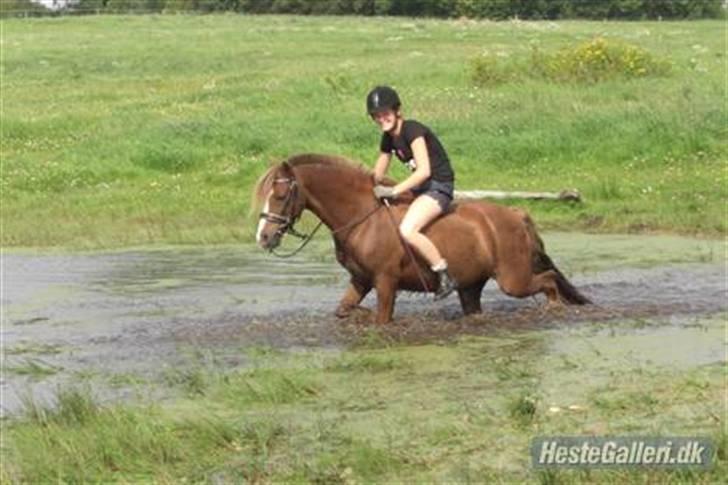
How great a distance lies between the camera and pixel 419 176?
12492 millimetres

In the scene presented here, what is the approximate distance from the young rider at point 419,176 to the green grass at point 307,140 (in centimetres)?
731

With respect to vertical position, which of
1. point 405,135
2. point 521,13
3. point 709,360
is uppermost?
point 405,135

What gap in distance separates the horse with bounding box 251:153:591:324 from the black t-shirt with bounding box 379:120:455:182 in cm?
43

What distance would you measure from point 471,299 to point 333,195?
5.67 ft

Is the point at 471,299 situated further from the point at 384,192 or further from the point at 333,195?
the point at 333,195

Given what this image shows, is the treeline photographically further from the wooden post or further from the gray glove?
the gray glove

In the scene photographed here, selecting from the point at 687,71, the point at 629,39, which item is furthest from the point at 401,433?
the point at 629,39

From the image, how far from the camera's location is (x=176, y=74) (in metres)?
44.8

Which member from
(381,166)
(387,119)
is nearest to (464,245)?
(381,166)

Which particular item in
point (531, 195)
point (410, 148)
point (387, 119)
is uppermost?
point (387, 119)

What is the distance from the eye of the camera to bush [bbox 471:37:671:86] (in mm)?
33562

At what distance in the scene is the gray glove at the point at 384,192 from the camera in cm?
1280

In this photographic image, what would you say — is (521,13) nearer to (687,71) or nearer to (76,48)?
(76,48)

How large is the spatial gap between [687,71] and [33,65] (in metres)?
24.3
